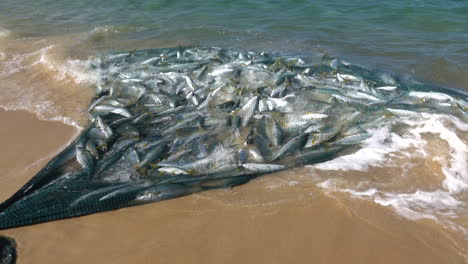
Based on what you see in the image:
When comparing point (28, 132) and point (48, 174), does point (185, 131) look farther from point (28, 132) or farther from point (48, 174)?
point (28, 132)

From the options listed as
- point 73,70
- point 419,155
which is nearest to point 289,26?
point 73,70

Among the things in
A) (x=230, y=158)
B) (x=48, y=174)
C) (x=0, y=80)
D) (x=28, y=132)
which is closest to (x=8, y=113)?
(x=28, y=132)

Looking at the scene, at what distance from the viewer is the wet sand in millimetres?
3572

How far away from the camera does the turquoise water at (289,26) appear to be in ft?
31.1

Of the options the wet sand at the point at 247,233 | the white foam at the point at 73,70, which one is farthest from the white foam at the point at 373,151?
the white foam at the point at 73,70

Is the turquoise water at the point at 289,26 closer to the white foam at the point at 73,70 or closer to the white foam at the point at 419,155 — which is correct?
the white foam at the point at 73,70

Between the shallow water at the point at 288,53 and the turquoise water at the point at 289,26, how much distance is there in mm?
43

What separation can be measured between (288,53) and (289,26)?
9.35ft

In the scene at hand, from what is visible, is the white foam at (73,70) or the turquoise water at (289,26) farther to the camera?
the turquoise water at (289,26)

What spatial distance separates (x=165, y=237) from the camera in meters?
3.80

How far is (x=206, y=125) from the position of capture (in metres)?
5.86

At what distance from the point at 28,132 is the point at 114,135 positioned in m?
1.67

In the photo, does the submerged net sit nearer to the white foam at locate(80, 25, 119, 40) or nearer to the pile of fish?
the pile of fish

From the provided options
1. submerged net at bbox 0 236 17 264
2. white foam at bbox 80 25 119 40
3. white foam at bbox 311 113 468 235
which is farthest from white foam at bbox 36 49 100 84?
white foam at bbox 311 113 468 235
